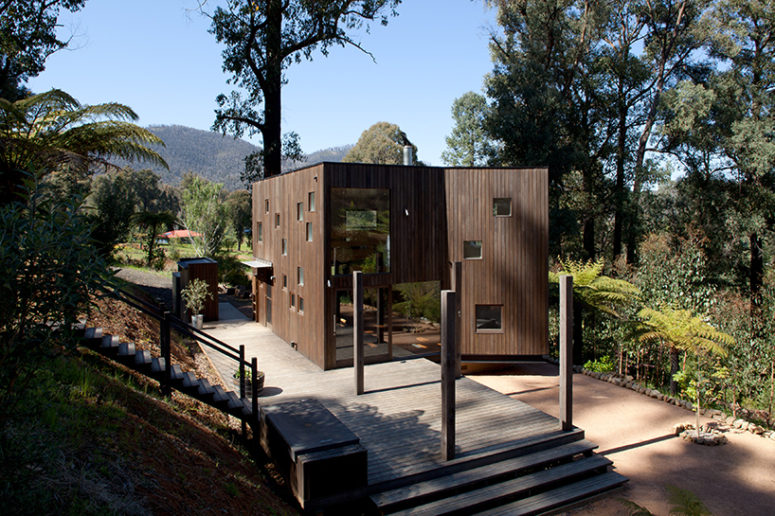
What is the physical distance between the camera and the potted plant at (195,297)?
16053mm

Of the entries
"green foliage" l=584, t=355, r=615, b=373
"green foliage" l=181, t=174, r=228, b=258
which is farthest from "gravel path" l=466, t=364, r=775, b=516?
"green foliage" l=181, t=174, r=228, b=258

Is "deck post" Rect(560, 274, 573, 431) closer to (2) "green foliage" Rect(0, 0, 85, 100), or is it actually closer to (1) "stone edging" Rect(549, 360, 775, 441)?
(1) "stone edging" Rect(549, 360, 775, 441)

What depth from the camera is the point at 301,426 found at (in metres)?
7.21

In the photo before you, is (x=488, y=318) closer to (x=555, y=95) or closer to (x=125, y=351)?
(x=125, y=351)

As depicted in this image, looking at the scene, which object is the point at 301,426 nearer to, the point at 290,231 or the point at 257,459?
the point at 257,459

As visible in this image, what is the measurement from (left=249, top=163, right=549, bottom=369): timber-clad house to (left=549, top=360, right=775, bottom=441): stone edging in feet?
5.95

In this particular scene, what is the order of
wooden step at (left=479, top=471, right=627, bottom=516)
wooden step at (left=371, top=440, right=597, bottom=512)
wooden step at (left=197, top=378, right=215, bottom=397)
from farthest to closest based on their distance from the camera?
wooden step at (left=197, top=378, right=215, bottom=397), wooden step at (left=479, top=471, right=627, bottom=516), wooden step at (left=371, top=440, right=597, bottom=512)

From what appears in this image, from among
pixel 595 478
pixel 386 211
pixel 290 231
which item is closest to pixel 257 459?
pixel 595 478

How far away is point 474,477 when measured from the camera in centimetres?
718

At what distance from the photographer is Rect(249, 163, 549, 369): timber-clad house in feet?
38.6

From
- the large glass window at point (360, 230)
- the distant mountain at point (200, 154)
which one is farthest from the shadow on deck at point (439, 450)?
the distant mountain at point (200, 154)

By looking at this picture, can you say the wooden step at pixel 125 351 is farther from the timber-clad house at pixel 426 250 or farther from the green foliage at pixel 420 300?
the green foliage at pixel 420 300

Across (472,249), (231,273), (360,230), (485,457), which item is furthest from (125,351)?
(231,273)

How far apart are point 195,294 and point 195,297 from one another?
0.15 m
